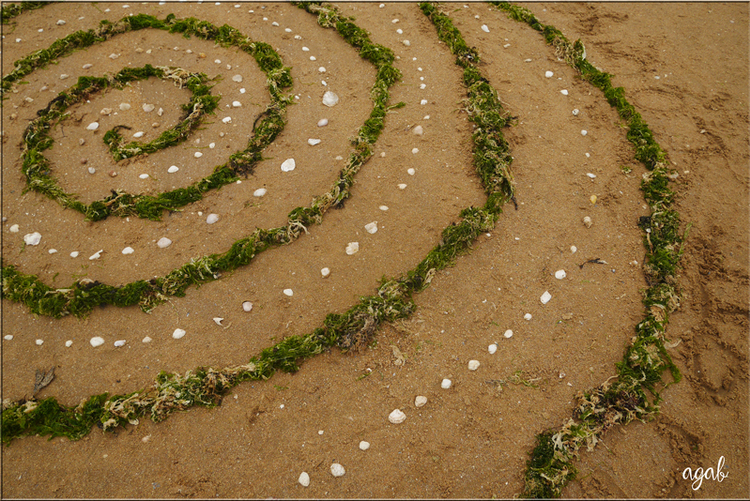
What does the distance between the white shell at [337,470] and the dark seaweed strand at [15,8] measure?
26.9ft

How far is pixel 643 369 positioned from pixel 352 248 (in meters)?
2.63

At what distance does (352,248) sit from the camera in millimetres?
4211

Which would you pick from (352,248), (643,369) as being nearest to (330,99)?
(352,248)

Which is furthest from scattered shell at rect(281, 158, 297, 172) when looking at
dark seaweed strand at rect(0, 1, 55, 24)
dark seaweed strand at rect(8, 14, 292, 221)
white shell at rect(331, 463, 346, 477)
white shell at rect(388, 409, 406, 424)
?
dark seaweed strand at rect(0, 1, 55, 24)

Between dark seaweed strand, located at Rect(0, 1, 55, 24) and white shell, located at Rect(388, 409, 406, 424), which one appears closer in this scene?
white shell, located at Rect(388, 409, 406, 424)

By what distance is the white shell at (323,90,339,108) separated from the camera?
550 cm

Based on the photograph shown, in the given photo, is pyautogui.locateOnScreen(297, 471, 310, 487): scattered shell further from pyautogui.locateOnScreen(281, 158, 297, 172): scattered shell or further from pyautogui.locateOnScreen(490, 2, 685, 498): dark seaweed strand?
pyautogui.locateOnScreen(281, 158, 297, 172): scattered shell

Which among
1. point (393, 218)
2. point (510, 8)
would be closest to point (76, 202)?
point (393, 218)

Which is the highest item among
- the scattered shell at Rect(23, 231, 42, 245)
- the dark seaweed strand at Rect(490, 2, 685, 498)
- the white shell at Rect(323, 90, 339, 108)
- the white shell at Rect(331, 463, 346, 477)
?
the white shell at Rect(323, 90, 339, 108)

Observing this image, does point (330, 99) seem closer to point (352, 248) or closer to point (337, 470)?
point (352, 248)

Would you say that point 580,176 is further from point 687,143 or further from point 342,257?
point 342,257

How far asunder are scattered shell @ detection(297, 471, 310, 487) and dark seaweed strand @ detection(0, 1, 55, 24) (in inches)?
318

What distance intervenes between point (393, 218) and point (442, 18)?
12.4 feet

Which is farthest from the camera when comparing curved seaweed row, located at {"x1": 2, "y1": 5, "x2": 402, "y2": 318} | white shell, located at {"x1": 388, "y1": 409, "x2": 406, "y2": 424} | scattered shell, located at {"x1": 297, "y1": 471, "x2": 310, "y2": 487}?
curved seaweed row, located at {"x1": 2, "y1": 5, "x2": 402, "y2": 318}
